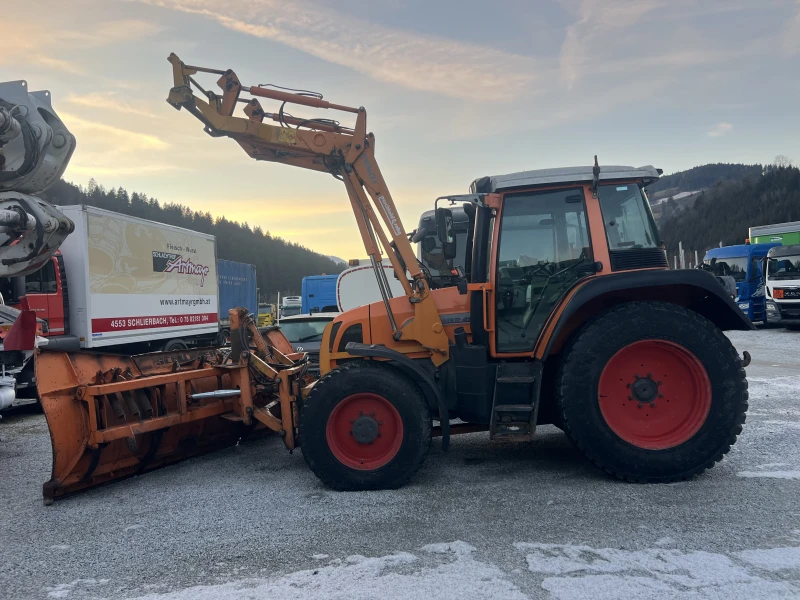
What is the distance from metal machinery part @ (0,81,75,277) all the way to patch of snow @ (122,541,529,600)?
2.95 metres

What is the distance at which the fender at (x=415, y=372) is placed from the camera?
4605 millimetres

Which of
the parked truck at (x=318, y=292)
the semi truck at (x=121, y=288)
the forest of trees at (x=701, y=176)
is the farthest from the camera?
the forest of trees at (x=701, y=176)

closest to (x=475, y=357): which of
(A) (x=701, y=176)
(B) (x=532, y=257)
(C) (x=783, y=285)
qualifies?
(B) (x=532, y=257)

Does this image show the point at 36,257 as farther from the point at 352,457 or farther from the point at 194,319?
the point at 194,319

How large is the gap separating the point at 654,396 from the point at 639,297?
81 cm

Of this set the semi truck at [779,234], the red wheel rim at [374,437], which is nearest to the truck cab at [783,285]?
the semi truck at [779,234]

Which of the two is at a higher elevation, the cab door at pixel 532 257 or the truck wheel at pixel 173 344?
the cab door at pixel 532 257

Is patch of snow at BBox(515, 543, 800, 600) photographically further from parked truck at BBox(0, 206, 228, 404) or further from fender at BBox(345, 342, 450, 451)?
parked truck at BBox(0, 206, 228, 404)

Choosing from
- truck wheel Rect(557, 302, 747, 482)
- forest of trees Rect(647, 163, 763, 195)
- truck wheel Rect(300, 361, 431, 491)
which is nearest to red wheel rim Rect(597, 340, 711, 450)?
truck wheel Rect(557, 302, 747, 482)

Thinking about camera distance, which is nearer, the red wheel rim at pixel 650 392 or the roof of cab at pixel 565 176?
the red wheel rim at pixel 650 392

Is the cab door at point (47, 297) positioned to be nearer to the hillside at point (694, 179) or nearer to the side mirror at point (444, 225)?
the side mirror at point (444, 225)

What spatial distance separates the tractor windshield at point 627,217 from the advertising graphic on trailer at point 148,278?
9.51 m

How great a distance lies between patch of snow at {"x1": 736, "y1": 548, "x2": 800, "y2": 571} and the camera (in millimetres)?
3109

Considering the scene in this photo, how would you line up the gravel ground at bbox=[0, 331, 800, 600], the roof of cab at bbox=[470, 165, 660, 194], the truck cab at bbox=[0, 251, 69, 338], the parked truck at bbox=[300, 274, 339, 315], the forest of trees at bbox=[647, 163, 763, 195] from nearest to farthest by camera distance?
the gravel ground at bbox=[0, 331, 800, 600] → the roof of cab at bbox=[470, 165, 660, 194] → the truck cab at bbox=[0, 251, 69, 338] → the parked truck at bbox=[300, 274, 339, 315] → the forest of trees at bbox=[647, 163, 763, 195]
